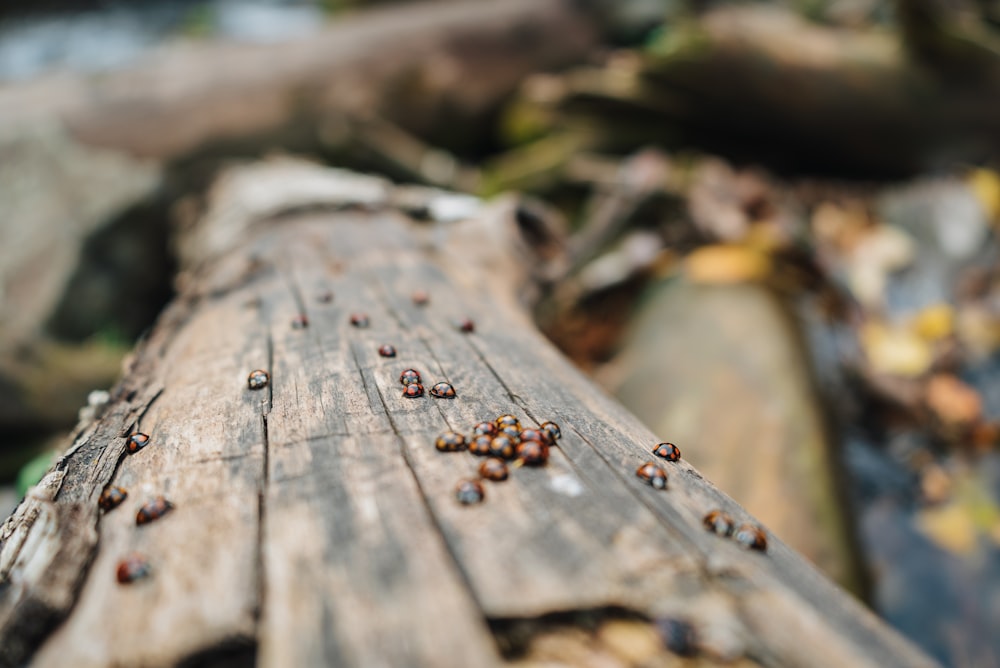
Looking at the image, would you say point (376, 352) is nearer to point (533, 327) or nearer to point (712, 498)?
point (533, 327)

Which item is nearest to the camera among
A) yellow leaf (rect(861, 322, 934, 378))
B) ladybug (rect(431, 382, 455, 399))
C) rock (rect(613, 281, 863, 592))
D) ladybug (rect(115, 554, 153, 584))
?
ladybug (rect(115, 554, 153, 584))

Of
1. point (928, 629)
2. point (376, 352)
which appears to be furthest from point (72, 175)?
point (928, 629)

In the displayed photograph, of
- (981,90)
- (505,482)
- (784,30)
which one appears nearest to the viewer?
(505,482)

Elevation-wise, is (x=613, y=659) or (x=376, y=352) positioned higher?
(x=376, y=352)

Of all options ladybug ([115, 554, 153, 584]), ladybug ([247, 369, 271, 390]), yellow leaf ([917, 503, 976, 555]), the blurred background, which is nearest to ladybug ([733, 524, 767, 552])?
ladybug ([115, 554, 153, 584])

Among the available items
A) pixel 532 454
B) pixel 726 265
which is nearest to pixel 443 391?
pixel 532 454

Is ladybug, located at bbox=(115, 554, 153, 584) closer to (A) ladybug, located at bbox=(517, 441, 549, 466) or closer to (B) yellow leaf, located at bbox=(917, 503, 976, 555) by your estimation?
(A) ladybug, located at bbox=(517, 441, 549, 466)

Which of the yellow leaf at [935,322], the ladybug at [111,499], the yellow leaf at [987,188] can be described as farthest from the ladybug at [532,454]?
the yellow leaf at [987,188]
